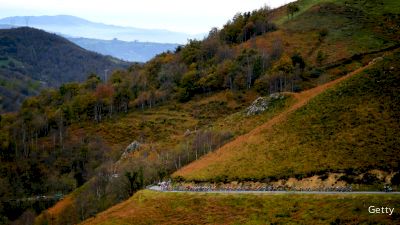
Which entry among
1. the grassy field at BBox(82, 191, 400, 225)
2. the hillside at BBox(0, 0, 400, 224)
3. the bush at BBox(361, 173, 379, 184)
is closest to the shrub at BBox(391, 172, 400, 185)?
the hillside at BBox(0, 0, 400, 224)

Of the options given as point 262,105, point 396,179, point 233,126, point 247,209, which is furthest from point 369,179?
point 262,105

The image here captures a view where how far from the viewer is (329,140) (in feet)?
273

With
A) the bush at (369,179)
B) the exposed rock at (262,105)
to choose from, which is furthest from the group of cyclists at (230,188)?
the exposed rock at (262,105)

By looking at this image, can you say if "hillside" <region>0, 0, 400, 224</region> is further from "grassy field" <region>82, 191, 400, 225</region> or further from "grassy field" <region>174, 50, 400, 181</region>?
"grassy field" <region>82, 191, 400, 225</region>

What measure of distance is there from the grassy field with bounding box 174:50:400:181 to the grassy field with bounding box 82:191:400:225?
935 cm

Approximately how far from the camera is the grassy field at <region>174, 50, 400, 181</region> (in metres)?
75.8

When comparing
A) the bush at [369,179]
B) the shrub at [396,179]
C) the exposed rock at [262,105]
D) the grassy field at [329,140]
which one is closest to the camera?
the shrub at [396,179]

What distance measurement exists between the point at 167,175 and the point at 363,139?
39249 mm

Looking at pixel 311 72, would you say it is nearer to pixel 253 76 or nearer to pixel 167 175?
pixel 253 76

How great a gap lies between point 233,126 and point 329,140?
44979mm

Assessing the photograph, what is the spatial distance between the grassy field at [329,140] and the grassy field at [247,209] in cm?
935

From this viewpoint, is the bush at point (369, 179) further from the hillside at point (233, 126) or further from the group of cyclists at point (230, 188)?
the group of cyclists at point (230, 188)

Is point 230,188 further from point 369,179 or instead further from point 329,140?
point 369,179

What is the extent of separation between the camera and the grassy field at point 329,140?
75.8m
